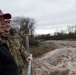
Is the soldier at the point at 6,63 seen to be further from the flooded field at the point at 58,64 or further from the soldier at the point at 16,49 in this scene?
the flooded field at the point at 58,64

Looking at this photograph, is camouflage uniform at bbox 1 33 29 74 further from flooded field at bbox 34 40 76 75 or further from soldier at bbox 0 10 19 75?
flooded field at bbox 34 40 76 75

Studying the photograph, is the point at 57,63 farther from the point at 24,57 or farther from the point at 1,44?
the point at 1,44

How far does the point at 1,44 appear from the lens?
9.98 feet

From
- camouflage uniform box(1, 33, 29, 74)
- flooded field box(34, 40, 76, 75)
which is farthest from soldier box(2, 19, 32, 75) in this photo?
flooded field box(34, 40, 76, 75)

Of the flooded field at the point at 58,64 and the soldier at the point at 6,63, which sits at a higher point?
the soldier at the point at 6,63

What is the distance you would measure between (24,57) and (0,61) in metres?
1.67

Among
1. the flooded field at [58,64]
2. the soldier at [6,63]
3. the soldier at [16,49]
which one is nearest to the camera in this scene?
the soldier at [6,63]

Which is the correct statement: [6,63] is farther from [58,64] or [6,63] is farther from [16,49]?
[58,64]

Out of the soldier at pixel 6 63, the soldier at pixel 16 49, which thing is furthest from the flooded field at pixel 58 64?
the soldier at pixel 6 63

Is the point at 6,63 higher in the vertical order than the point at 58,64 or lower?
higher

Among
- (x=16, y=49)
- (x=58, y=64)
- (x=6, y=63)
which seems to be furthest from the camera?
(x=58, y=64)

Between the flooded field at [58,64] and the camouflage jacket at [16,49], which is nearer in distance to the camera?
the camouflage jacket at [16,49]

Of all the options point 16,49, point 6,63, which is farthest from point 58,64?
point 6,63

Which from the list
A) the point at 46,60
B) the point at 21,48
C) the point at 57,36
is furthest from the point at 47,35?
the point at 21,48
